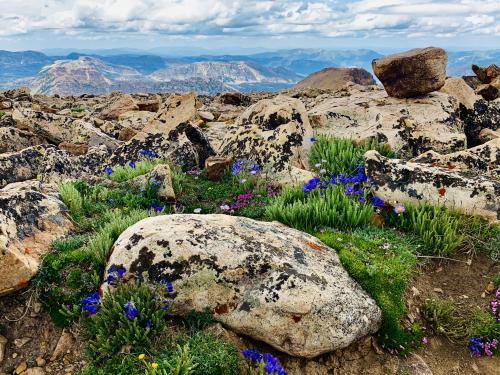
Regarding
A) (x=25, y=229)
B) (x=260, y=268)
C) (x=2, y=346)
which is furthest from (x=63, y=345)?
(x=260, y=268)

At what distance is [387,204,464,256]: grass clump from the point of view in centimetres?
728

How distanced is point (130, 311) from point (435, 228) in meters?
5.42

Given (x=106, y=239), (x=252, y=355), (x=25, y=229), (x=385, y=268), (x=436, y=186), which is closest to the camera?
(x=252, y=355)

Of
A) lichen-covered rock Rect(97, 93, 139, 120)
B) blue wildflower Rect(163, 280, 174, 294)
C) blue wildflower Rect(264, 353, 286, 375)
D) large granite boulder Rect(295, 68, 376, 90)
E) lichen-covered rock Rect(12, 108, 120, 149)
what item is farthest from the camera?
large granite boulder Rect(295, 68, 376, 90)

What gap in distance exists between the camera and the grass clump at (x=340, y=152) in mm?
10312

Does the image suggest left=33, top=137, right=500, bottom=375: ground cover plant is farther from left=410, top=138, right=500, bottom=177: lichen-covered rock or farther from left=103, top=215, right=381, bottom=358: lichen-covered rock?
left=410, top=138, right=500, bottom=177: lichen-covered rock

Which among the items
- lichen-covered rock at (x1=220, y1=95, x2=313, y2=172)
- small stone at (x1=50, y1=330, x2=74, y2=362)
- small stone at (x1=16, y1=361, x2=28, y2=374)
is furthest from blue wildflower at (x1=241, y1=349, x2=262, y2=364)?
lichen-covered rock at (x1=220, y1=95, x2=313, y2=172)

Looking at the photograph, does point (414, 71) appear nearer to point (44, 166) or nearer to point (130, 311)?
point (44, 166)

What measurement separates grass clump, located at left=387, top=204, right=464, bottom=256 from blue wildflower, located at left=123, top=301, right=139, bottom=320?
5.06 meters

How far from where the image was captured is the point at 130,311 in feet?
17.0

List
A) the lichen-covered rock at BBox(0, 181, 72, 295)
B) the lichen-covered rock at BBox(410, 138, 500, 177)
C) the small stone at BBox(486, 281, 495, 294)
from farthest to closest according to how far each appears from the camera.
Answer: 1. the lichen-covered rock at BBox(410, 138, 500, 177)
2. the small stone at BBox(486, 281, 495, 294)
3. the lichen-covered rock at BBox(0, 181, 72, 295)

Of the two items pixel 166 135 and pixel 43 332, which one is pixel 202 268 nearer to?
pixel 43 332

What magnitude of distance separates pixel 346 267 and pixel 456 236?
7.34 ft

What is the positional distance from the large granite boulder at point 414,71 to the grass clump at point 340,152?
3585 millimetres
